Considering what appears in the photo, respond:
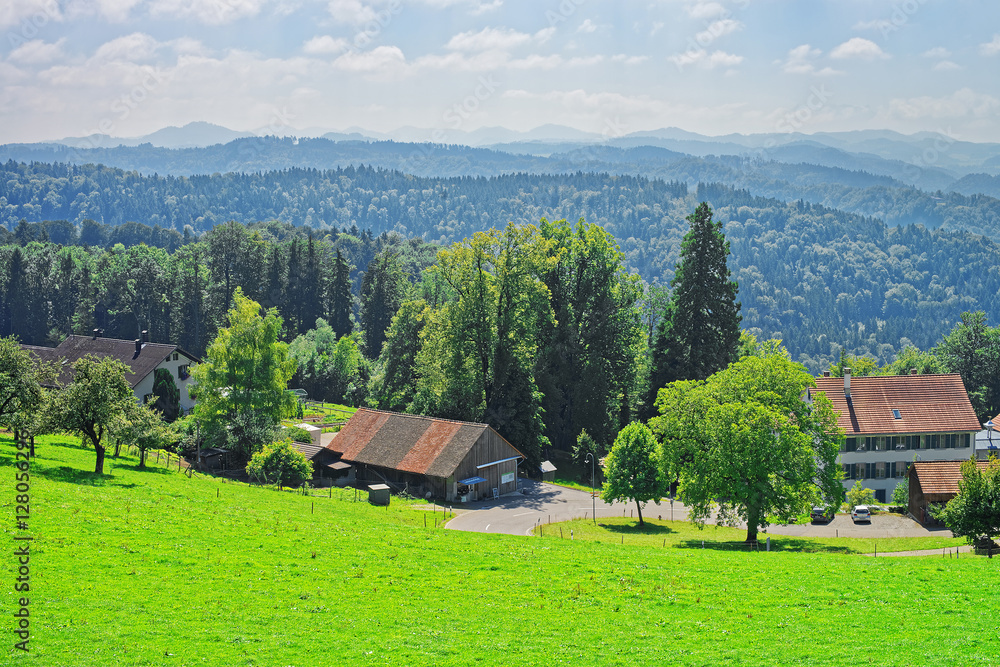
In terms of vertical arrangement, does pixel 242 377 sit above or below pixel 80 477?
above

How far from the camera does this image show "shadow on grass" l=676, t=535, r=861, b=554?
40.3 metres

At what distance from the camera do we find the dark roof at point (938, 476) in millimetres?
51375

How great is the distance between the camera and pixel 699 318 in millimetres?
70500

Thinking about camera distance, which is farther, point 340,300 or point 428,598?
point 340,300

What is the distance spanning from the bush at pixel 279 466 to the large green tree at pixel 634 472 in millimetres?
20018

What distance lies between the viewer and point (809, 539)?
44.2 m

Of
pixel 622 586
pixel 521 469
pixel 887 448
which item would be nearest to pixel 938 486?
pixel 887 448

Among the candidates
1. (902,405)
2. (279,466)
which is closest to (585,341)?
(902,405)

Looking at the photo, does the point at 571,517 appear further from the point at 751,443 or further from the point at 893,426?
the point at 893,426

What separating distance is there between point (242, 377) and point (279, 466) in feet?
31.1

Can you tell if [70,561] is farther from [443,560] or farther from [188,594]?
[443,560]

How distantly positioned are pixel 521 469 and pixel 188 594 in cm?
4465

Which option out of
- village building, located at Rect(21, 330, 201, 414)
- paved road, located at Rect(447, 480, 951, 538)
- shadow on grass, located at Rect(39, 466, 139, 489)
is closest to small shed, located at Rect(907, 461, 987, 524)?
paved road, located at Rect(447, 480, 951, 538)

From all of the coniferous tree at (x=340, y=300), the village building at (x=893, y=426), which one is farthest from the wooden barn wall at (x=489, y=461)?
the coniferous tree at (x=340, y=300)
